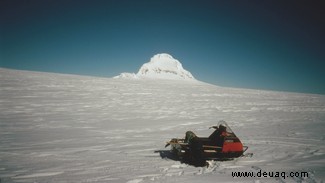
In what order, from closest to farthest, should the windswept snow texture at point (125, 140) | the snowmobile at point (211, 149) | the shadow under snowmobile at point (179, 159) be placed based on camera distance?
1. the windswept snow texture at point (125, 140)
2. the shadow under snowmobile at point (179, 159)
3. the snowmobile at point (211, 149)

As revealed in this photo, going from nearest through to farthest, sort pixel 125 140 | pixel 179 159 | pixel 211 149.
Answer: pixel 211 149 < pixel 179 159 < pixel 125 140

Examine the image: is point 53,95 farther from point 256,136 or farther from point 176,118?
point 256,136

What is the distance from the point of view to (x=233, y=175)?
703 cm

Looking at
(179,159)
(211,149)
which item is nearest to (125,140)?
(179,159)

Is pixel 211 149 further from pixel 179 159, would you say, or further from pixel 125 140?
pixel 125 140

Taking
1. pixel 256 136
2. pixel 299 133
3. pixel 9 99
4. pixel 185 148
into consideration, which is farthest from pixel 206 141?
pixel 9 99

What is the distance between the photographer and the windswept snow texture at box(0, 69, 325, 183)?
24.3 feet

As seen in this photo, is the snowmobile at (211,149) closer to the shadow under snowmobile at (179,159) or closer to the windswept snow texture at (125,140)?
the shadow under snowmobile at (179,159)

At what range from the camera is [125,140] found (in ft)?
40.7

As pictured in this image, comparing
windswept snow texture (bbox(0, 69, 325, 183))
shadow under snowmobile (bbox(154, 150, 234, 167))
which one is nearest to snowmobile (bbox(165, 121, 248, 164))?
shadow under snowmobile (bbox(154, 150, 234, 167))

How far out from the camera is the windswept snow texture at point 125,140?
24.3ft

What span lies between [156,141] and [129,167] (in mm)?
4290

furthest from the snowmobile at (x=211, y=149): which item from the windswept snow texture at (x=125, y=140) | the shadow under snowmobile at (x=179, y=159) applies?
the windswept snow texture at (x=125, y=140)

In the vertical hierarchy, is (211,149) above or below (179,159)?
above
